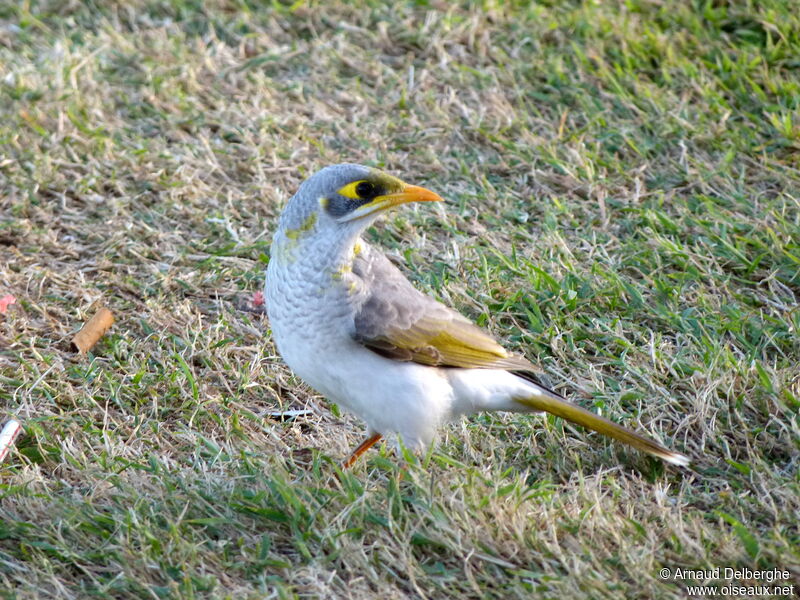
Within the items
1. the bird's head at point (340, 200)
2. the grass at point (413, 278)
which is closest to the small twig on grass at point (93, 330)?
the grass at point (413, 278)

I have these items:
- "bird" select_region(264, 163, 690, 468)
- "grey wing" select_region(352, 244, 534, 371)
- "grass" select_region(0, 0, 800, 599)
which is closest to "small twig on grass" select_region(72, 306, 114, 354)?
"grass" select_region(0, 0, 800, 599)

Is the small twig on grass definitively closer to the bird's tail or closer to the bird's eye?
the bird's eye

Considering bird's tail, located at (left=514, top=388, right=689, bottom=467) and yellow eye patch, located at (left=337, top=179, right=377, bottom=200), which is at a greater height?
yellow eye patch, located at (left=337, top=179, right=377, bottom=200)

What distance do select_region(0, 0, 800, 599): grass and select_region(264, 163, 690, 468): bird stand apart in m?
0.20

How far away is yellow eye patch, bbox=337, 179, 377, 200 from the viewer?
400 cm

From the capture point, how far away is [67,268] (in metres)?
5.52

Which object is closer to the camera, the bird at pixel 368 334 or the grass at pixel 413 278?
the grass at pixel 413 278

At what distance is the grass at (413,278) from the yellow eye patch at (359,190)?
103cm

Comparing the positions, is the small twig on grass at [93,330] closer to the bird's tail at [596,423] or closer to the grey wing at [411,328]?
the grey wing at [411,328]

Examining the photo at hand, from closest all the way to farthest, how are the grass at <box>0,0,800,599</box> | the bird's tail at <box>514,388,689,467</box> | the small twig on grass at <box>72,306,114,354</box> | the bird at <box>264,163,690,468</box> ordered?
1. the grass at <box>0,0,800,599</box>
2. the bird at <box>264,163,690,468</box>
3. the bird's tail at <box>514,388,689,467</box>
4. the small twig on grass at <box>72,306,114,354</box>

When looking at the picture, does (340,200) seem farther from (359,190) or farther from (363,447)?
(363,447)

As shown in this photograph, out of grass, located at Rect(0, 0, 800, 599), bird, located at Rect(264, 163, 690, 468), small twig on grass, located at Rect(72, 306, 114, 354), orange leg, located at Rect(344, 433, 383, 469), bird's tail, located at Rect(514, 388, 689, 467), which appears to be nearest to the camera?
grass, located at Rect(0, 0, 800, 599)

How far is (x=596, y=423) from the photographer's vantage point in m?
4.14

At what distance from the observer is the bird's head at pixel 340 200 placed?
4.00 m
